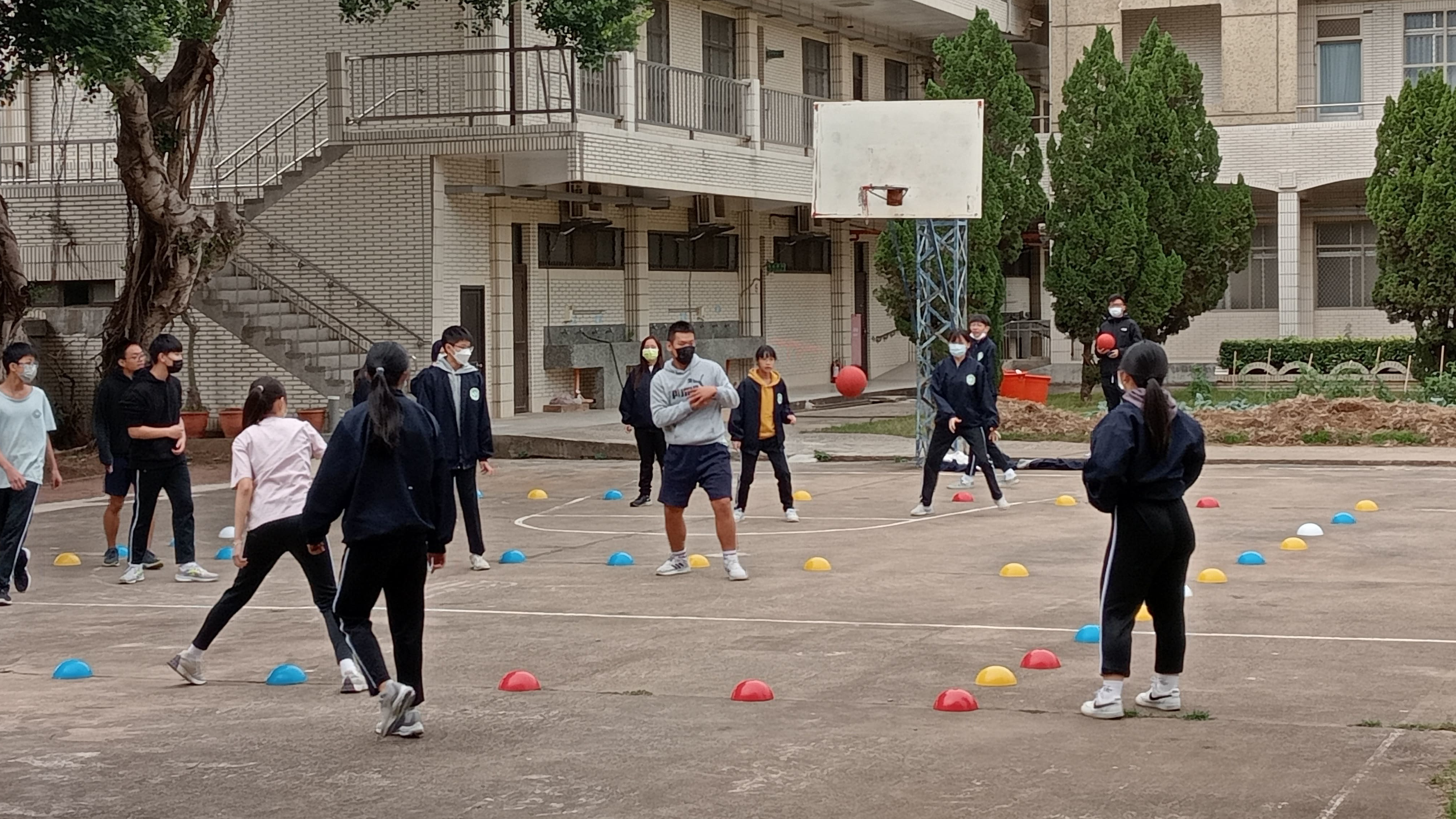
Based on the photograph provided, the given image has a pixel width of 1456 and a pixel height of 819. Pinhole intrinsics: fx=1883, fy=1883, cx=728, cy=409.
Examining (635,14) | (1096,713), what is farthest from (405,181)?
(1096,713)

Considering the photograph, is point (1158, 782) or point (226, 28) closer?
point (1158, 782)

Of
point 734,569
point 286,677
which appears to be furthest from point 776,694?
point 734,569

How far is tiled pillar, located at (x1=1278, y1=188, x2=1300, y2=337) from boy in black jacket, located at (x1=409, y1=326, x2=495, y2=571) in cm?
2576

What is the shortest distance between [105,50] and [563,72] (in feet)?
37.2

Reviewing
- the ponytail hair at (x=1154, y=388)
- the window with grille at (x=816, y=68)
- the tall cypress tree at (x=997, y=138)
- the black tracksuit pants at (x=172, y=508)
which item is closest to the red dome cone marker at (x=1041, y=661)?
the ponytail hair at (x=1154, y=388)

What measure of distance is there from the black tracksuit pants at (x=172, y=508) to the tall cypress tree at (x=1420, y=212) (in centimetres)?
2150

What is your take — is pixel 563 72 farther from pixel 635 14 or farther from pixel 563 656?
pixel 563 656

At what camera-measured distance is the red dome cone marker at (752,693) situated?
28.4 ft

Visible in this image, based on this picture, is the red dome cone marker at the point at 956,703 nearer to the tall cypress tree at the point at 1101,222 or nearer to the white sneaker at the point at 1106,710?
the white sneaker at the point at 1106,710

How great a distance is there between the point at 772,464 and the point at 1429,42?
27434 millimetres

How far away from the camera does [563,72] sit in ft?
93.4

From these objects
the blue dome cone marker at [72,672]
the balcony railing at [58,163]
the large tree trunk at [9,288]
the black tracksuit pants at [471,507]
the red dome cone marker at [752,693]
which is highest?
the balcony railing at [58,163]

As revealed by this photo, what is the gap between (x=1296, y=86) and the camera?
37969mm

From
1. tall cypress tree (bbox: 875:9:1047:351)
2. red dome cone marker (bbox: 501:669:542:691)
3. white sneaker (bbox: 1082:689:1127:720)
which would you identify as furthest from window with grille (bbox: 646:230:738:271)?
white sneaker (bbox: 1082:689:1127:720)
